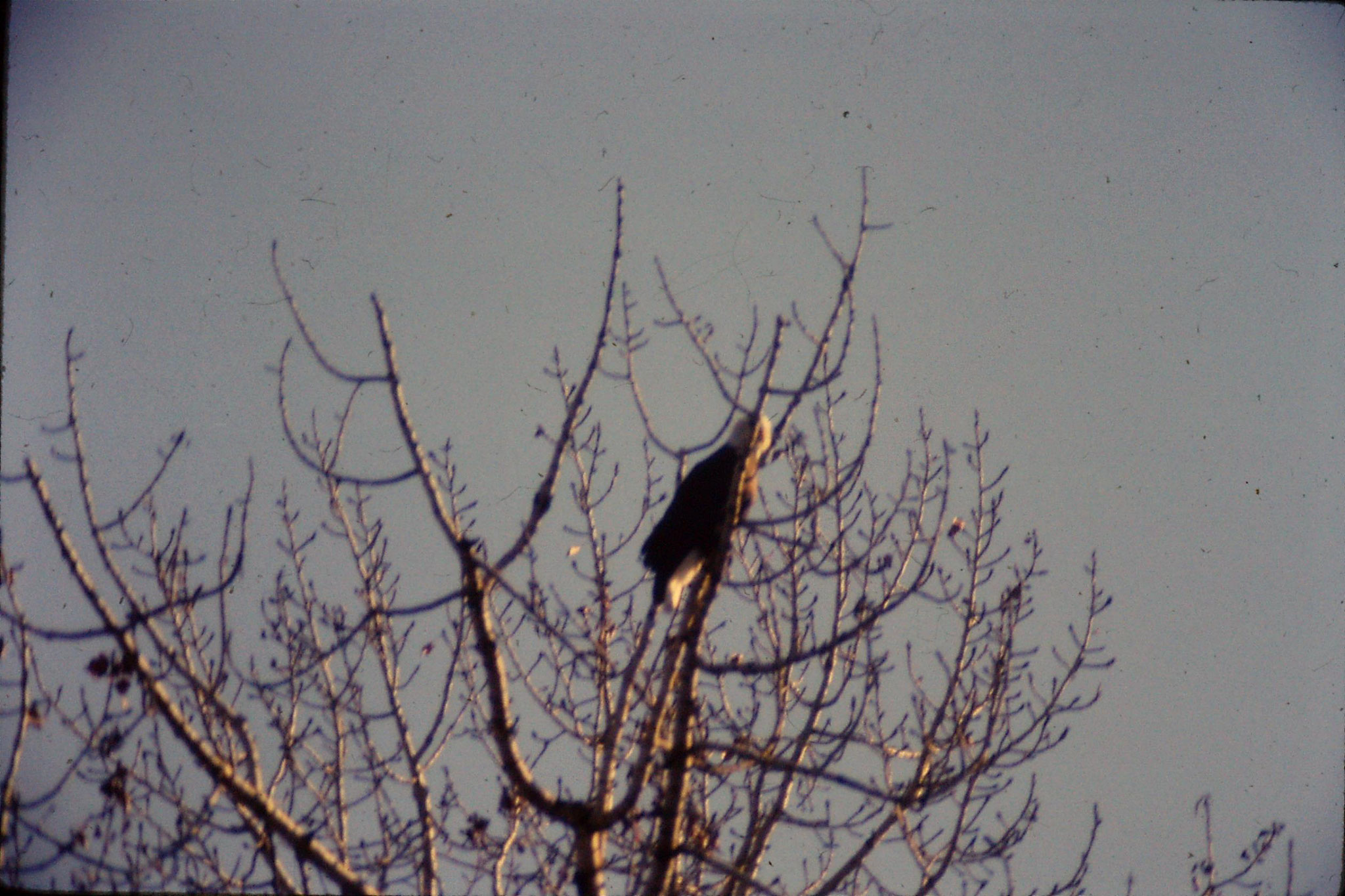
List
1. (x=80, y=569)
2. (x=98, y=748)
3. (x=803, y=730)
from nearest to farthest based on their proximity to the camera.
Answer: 1. (x=80, y=569)
2. (x=98, y=748)
3. (x=803, y=730)

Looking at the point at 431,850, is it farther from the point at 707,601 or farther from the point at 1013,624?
the point at 1013,624

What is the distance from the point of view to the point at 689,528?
4.68 metres

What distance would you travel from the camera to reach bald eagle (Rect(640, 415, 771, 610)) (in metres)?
4.54

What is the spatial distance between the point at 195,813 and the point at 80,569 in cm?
90

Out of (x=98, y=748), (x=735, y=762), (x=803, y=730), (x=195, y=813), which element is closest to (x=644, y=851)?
(x=735, y=762)

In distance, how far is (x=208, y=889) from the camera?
3.43m

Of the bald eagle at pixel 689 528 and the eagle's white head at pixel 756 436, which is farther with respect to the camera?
the bald eagle at pixel 689 528

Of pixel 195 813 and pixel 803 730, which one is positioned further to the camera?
pixel 803 730

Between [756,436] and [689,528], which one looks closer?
[756,436]

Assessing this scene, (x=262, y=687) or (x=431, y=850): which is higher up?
(x=262, y=687)

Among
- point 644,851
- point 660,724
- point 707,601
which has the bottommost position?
point 644,851

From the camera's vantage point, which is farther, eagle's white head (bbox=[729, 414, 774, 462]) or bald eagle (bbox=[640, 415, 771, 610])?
bald eagle (bbox=[640, 415, 771, 610])

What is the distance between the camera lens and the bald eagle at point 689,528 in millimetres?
4539

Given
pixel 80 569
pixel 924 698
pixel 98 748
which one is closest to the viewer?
pixel 80 569
